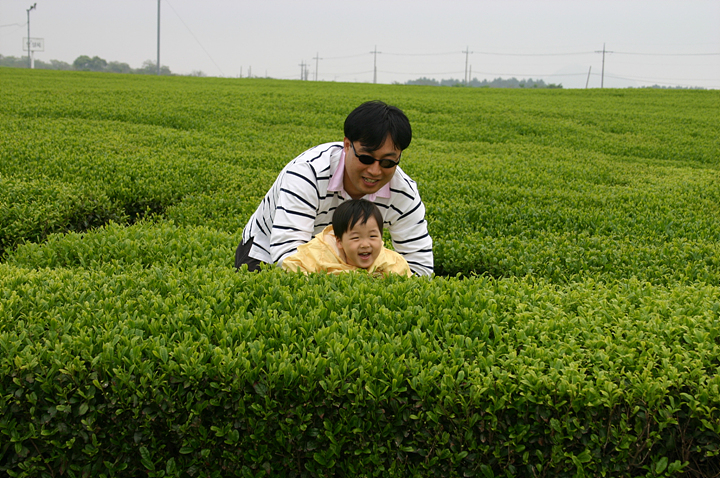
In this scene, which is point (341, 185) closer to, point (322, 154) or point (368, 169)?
point (322, 154)

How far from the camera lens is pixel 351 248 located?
11.8ft

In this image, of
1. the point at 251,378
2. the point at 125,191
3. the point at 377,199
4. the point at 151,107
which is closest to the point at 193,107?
the point at 151,107

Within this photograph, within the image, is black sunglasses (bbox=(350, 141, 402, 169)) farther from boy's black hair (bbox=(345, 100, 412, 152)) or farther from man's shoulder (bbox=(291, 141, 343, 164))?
man's shoulder (bbox=(291, 141, 343, 164))

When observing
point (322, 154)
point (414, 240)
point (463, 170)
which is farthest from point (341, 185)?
point (463, 170)

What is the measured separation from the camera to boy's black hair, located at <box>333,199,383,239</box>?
11.3 feet

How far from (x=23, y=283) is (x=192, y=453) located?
1.85 m

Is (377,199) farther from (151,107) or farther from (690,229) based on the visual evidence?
(151,107)

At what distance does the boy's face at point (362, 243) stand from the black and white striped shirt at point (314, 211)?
253mm

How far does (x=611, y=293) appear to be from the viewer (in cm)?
372

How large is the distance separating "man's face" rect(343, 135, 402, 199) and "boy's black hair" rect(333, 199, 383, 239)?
0.11 m

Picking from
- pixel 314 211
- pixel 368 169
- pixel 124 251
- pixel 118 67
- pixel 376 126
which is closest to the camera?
pixel 376 126

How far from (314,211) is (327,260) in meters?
0.37

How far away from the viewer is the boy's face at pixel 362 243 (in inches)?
137

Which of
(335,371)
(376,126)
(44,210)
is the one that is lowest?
(335,371)
